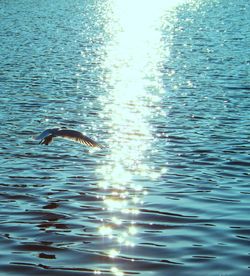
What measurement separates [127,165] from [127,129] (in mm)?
5153

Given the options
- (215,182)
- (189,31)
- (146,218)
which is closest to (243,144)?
(215,182)

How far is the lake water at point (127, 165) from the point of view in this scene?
39.7 feet

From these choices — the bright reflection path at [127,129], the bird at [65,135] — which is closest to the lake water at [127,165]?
the bright reflection path at [127,129]

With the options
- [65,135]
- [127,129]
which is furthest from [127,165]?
[127,129]

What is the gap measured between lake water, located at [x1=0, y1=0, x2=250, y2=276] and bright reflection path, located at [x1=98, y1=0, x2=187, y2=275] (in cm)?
5

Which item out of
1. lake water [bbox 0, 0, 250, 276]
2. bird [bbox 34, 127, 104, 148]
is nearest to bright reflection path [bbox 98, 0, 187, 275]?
lake water [bbox 0, 0, 250, 276]

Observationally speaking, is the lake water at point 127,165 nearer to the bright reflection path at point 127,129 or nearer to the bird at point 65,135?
the bright reflection path at point 127,129

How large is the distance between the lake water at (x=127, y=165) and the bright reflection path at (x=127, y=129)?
0.16 ft

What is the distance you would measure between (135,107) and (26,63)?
43.1 ft

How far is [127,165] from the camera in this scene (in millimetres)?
A: 18719

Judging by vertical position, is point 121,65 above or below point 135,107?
above

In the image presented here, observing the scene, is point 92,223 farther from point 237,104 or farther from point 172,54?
point 172,54

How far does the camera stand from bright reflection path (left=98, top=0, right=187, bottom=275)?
549 inches

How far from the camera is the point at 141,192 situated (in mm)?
15984
